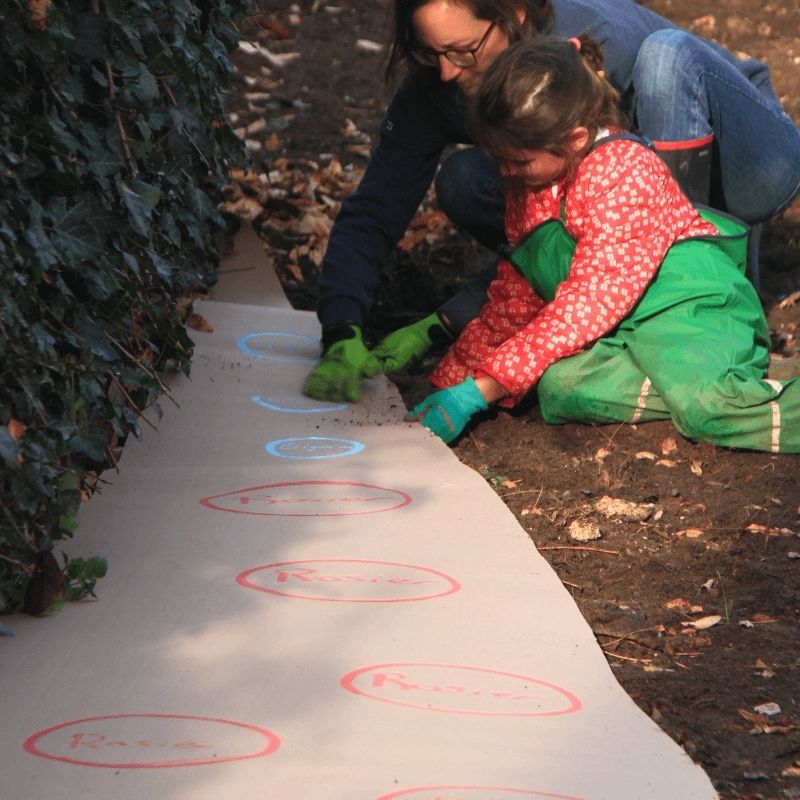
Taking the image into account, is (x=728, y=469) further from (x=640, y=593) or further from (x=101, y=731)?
(x=101, y=731)

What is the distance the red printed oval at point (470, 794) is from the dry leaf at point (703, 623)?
0.66 m

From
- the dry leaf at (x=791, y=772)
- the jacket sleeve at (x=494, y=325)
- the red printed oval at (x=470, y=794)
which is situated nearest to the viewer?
the red printed oval at (x=470, y=794)

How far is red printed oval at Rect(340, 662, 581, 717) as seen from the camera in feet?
5.91

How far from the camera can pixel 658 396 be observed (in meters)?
3.03

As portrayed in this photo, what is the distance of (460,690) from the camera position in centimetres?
185

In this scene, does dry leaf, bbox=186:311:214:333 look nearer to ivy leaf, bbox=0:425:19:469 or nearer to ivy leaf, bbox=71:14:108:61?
ivy leaf, bbox=71:14:108:61

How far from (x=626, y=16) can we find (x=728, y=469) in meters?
1.59

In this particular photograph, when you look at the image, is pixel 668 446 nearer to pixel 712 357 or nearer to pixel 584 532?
pixel 712 357

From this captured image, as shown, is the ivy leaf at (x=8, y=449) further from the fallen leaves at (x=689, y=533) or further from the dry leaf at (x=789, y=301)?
the dry leaf at (x=789, y=301)

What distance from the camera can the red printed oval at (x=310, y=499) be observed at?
8.41ft

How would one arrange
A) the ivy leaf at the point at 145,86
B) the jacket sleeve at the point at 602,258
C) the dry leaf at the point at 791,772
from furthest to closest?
the jacket sleeve at the point at 602,258 → the ivy leaf at the point at 145,86 → the dry leaf at the point at 791,772

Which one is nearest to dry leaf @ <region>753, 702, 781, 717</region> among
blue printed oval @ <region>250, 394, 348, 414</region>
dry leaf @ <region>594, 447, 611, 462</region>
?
dry leaf @ <region>594, 447, 611, 462</region>

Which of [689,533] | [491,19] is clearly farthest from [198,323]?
[689,533]

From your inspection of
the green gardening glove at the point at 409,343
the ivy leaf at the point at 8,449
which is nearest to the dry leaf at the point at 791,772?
the ivy leaf at the point at 8,449
